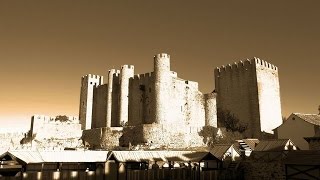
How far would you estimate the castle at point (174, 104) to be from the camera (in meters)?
49.0

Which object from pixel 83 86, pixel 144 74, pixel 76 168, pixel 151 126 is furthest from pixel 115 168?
pixel 83 86

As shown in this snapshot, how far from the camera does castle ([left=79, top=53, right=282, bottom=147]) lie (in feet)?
161

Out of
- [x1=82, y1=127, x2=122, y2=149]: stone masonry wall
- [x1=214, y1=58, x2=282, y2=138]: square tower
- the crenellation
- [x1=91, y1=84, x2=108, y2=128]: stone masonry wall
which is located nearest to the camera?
[x1=82, y1=127, x2=122, y2=149]: stone masonry wall

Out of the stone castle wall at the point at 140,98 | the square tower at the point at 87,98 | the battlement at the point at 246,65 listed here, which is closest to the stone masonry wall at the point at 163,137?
the stone castle wall at the point at 140,98

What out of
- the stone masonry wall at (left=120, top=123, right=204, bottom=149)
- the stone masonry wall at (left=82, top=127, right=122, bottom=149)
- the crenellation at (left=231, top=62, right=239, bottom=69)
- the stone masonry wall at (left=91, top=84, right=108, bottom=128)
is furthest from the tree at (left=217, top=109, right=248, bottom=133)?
the stone masonry wall at (left=91, top=84, right=108, bottom=128)

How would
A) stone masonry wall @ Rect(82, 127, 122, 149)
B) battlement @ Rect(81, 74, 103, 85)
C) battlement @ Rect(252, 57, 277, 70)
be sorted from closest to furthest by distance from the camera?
1. stone masonry wall @ Rect(82, 127, 122, 149)
2. battlement @ Rect(252, 57, 277, 70)
3. battlement @ Rect(81, 74, 103, 85)

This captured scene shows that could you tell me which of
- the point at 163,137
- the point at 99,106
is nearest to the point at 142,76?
the point at 99,106

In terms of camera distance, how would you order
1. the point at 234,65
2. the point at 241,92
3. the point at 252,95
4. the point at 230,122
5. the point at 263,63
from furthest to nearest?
the point at 234,65, the point at 230,122, the point at 241,92, the point at 263,63, the point at 252,95

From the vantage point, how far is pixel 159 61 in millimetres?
51031

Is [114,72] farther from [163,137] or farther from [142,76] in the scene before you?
[163,137]

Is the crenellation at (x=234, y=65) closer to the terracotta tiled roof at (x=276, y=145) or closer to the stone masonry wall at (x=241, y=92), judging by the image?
the stone masonry wall at (x=241, y=92)

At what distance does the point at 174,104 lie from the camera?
53000 millimetres

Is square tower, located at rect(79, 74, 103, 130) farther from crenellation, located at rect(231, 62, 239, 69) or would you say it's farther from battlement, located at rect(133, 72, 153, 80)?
crenellation, located at rect(231, 62, 239, 69)

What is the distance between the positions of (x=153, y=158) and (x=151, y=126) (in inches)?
677
